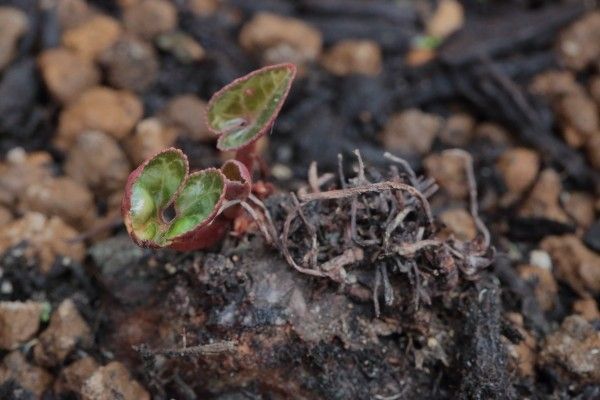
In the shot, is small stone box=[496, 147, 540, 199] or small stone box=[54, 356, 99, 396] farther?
small stone box=[496, 147, 540, 199]

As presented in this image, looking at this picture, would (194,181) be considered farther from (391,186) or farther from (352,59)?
(352,59)

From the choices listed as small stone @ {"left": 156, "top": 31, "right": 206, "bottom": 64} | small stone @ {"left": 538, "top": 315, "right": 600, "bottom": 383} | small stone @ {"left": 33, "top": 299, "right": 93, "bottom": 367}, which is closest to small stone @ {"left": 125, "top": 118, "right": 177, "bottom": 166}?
small stone @ {"left": 156, "top": 31, "right": 206, "bottom": 64}

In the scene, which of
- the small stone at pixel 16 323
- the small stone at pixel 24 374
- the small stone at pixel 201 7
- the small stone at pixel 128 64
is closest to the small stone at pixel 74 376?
the small stone at pixel 24 374

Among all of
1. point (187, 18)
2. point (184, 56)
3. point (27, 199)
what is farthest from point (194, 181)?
point (187, 18)

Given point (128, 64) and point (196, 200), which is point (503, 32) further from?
point (196, 200)

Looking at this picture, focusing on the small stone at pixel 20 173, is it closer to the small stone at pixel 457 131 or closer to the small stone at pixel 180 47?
the small stone at pixel 180 47

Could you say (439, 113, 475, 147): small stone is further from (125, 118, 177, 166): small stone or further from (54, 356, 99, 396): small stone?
(54, 356, 99, 396): small stone

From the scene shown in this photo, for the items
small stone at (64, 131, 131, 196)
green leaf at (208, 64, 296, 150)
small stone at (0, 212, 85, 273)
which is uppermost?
green leaf at (208, 64, 296, 150)
